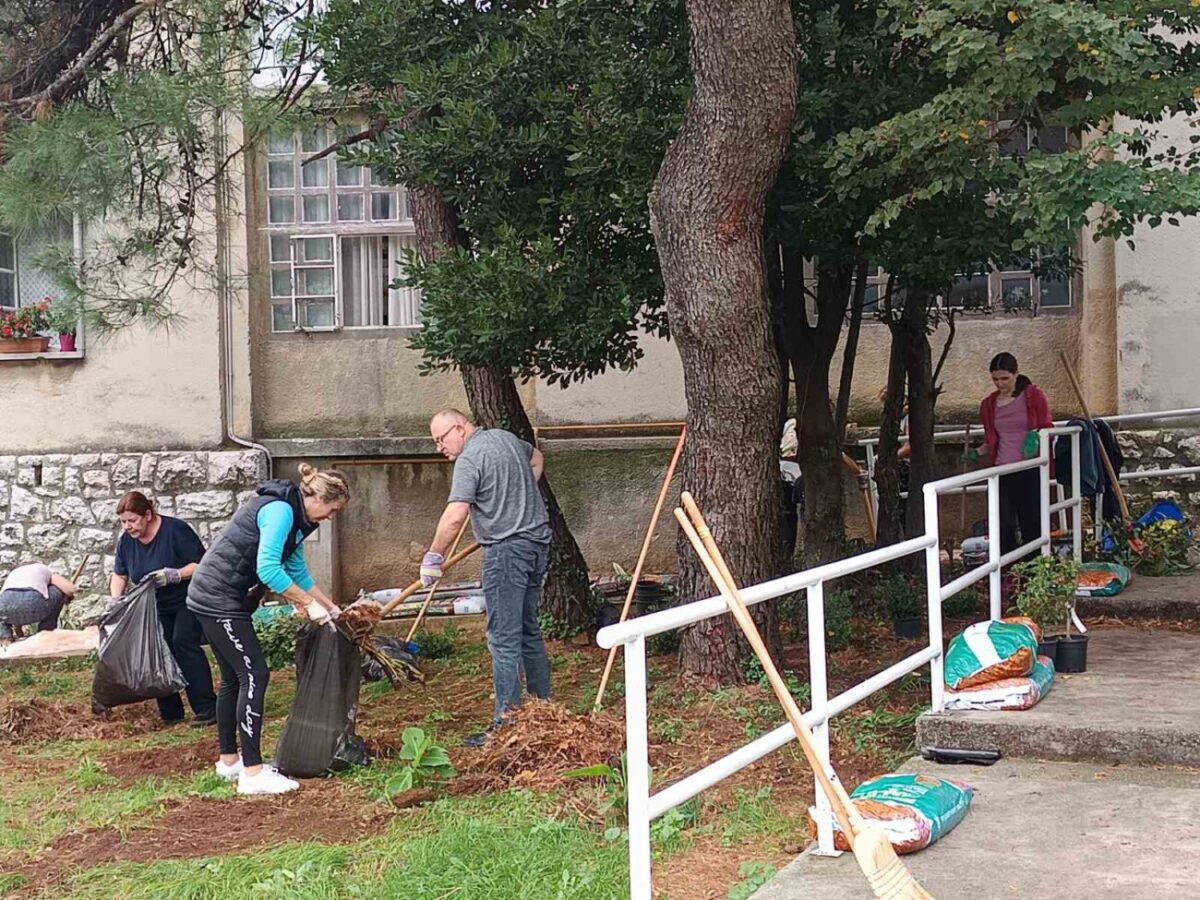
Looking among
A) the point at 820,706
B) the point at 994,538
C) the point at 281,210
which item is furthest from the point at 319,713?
the point at 281,210

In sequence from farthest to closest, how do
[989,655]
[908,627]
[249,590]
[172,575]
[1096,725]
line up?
1. [908,627]
2. [172,575]
3. [249,590]
4. [989,655]
5. [1096,725]

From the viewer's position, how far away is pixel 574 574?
959cm

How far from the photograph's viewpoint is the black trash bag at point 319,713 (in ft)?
20.7

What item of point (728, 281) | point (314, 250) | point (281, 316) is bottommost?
point (728, 281)

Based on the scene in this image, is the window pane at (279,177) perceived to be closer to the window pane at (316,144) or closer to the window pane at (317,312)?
the window pane at (316,144)

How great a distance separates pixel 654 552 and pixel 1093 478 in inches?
156

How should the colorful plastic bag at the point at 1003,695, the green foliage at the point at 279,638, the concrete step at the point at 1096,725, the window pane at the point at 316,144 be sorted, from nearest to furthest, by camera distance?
the concrete step at the point at 1096,725, the colorful plastic bag at the point at 1003,695, the green foliage at the point at 279,638, the window pane at the point at 316,144

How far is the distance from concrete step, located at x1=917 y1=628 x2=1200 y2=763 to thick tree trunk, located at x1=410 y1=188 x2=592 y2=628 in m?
3.96

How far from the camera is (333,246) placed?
1221 cm

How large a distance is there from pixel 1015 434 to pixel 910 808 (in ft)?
17.6

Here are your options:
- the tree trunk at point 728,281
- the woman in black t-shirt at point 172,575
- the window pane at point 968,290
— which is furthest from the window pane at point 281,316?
the tree trunk at point 728,281

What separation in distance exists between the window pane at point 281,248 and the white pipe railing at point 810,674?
7222 millimetres

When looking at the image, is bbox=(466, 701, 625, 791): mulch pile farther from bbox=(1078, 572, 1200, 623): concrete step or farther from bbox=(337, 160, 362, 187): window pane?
bbox=(337, 160, 362, 187): window pane

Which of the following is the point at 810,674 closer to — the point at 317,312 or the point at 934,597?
the point at 934,597
